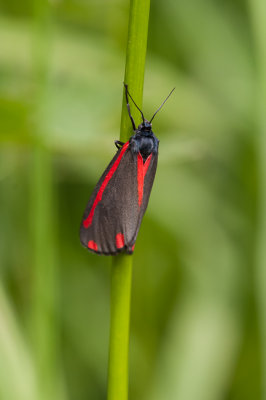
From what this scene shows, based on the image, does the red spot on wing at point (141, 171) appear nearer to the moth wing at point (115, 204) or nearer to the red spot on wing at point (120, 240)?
the moth wing at point (115, 204)

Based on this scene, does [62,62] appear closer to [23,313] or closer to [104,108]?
[104,108]

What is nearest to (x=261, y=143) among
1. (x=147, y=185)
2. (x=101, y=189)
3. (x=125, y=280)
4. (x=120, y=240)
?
(x=147, y=185)

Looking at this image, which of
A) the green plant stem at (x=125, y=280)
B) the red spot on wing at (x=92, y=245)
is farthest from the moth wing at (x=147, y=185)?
the green plant stem at (x=125, y=280)

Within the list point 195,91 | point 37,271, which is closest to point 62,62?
point 195,91

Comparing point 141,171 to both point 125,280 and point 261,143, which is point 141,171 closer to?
point 125,280

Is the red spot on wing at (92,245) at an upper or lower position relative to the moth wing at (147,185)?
lower
